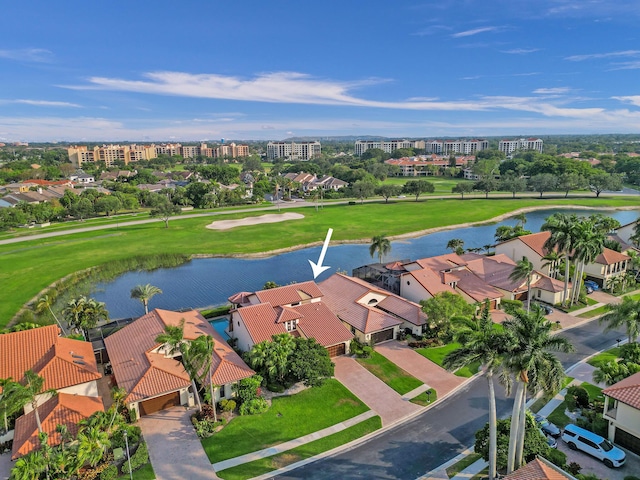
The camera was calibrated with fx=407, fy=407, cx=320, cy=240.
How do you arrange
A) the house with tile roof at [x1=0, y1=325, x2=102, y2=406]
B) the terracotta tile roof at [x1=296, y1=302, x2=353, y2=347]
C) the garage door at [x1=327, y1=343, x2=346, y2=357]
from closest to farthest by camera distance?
1. the house with tile roof at [x1=0, y1=325, x2=102, y2=406]
2. the terracotta tile roof at [x1=296, y1=302, x2=353, y2=347]
3. the garage door at [x1=327, y1=343, x2=346, y2=357]

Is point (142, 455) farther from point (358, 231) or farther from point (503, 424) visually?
point (358, 231)

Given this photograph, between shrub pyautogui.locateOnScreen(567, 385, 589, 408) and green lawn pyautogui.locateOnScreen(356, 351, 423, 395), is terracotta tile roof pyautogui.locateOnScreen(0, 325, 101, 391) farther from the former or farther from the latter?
shrub pyautogui.locateOnScreen(567, 385, 589, 408)

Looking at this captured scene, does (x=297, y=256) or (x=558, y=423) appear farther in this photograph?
(x=297, y=256)

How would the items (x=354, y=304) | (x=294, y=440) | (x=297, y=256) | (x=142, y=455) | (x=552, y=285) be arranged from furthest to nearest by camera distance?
(x=297, y=256) → (x=552, y=285) → (x=354, y=304) → (x=294, y=440) → (x=142, y=455)

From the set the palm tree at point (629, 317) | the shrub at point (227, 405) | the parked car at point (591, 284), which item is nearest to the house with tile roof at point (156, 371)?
the shrub at point (227, 405)

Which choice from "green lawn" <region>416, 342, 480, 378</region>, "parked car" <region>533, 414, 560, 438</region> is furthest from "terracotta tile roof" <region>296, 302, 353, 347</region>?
"parked car" <region>533, 414, 560, 438</region>

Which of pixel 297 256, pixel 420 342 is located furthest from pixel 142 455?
pixel 297 256
